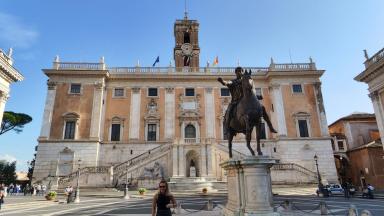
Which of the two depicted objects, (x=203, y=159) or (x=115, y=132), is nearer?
(x=203, y=159)

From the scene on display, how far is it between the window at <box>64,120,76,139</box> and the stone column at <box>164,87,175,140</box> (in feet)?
34.9

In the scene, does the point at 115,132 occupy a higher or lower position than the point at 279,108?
lower

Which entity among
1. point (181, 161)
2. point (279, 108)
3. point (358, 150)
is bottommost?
point (181, 161)

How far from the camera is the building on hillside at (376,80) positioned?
73.0ft

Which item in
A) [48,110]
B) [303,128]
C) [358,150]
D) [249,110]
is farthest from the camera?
[358,150]

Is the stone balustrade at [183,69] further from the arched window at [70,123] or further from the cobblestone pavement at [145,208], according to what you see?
the cobblestone pavement at [145,208]

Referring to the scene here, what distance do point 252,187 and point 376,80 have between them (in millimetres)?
22061

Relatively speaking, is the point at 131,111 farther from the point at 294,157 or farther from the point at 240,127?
the point at 240,127

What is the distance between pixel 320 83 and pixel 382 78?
12.2m

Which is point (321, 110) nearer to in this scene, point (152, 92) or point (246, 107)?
point (152, 92)

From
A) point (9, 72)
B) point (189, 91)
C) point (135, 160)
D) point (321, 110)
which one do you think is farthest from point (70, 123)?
point (321, 110)

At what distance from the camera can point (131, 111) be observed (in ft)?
109

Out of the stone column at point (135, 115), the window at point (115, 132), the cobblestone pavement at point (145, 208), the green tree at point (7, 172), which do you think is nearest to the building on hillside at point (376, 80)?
the cobblestone pavement at point (145, 208)

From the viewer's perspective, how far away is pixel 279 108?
33281mm
